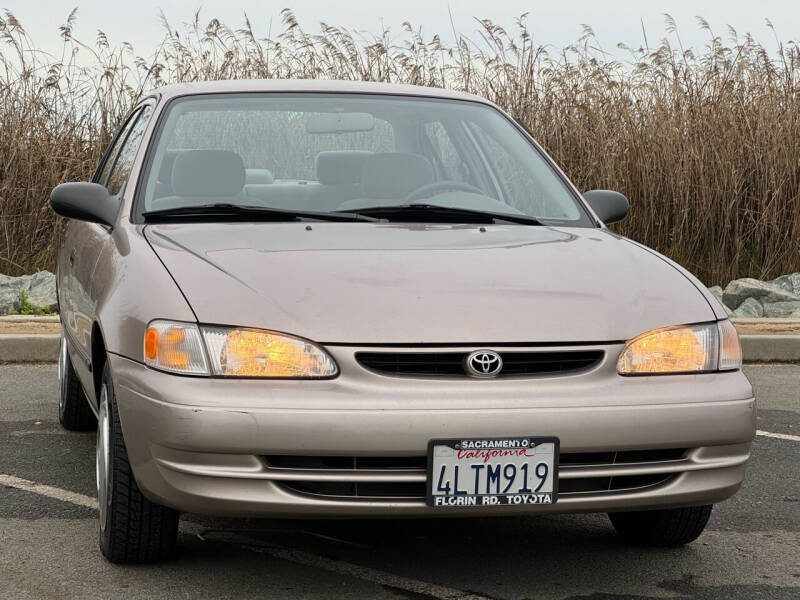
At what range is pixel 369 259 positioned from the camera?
3.67 m

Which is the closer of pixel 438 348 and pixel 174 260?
pixel 438 348

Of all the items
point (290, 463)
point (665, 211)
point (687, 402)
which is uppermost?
point (687, 402)

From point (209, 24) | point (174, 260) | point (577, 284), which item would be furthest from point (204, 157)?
point (209, 24)

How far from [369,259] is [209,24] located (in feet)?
28.1

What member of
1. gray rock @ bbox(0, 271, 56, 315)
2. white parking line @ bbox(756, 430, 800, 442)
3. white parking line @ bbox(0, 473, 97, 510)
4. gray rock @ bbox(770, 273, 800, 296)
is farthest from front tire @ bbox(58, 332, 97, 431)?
gray rock @ bbox(770, 273, 800, 296)

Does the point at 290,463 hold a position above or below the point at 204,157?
below

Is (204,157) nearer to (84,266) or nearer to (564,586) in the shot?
(84,266)

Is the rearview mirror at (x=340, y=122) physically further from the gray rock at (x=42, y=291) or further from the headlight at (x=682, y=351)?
the gray rock at (x=42, y=291)

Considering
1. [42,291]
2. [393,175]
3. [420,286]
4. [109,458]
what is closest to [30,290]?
[42,291]

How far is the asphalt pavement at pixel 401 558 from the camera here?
11.9 ft

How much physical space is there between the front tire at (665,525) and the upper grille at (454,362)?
79 centimetres

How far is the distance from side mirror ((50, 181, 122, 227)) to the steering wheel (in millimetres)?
1020

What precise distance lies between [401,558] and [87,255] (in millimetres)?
1638

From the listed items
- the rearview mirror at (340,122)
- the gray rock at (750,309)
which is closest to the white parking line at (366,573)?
the rearview mirror at (340,122)
